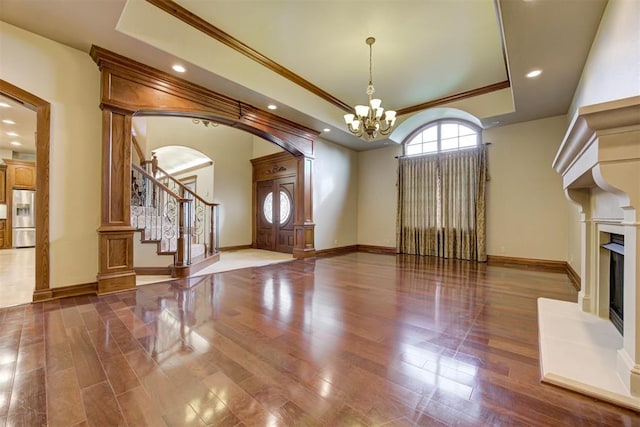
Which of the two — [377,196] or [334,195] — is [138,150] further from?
[377,196]

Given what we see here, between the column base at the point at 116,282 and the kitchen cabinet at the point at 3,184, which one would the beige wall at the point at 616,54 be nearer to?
the column base at the point at 116,282

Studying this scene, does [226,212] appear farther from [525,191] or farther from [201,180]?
[525,191]

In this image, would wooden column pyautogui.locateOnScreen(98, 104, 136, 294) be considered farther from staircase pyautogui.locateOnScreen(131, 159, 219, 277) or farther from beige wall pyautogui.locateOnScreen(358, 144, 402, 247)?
beige wall pyautogui.locateOnScreen(358, 144, 402, 247)

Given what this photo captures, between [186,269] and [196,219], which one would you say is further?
[196,219]

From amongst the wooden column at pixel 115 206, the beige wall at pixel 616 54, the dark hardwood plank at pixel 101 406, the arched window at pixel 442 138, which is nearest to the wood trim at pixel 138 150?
the wooden column at pixel 115 206

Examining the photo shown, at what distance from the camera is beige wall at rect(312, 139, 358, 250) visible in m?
6.79

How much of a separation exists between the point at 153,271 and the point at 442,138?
7083 millimetres

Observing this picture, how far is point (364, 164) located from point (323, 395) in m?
7.15

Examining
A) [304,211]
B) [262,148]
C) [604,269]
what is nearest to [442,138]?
[304,211]

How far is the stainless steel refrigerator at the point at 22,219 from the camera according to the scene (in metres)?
7.74

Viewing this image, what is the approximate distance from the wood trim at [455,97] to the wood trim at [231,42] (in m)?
2.01

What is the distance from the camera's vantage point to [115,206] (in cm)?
350

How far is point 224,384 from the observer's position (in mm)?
1568

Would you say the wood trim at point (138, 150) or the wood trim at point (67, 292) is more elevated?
the wood trim at point (138, 150)
